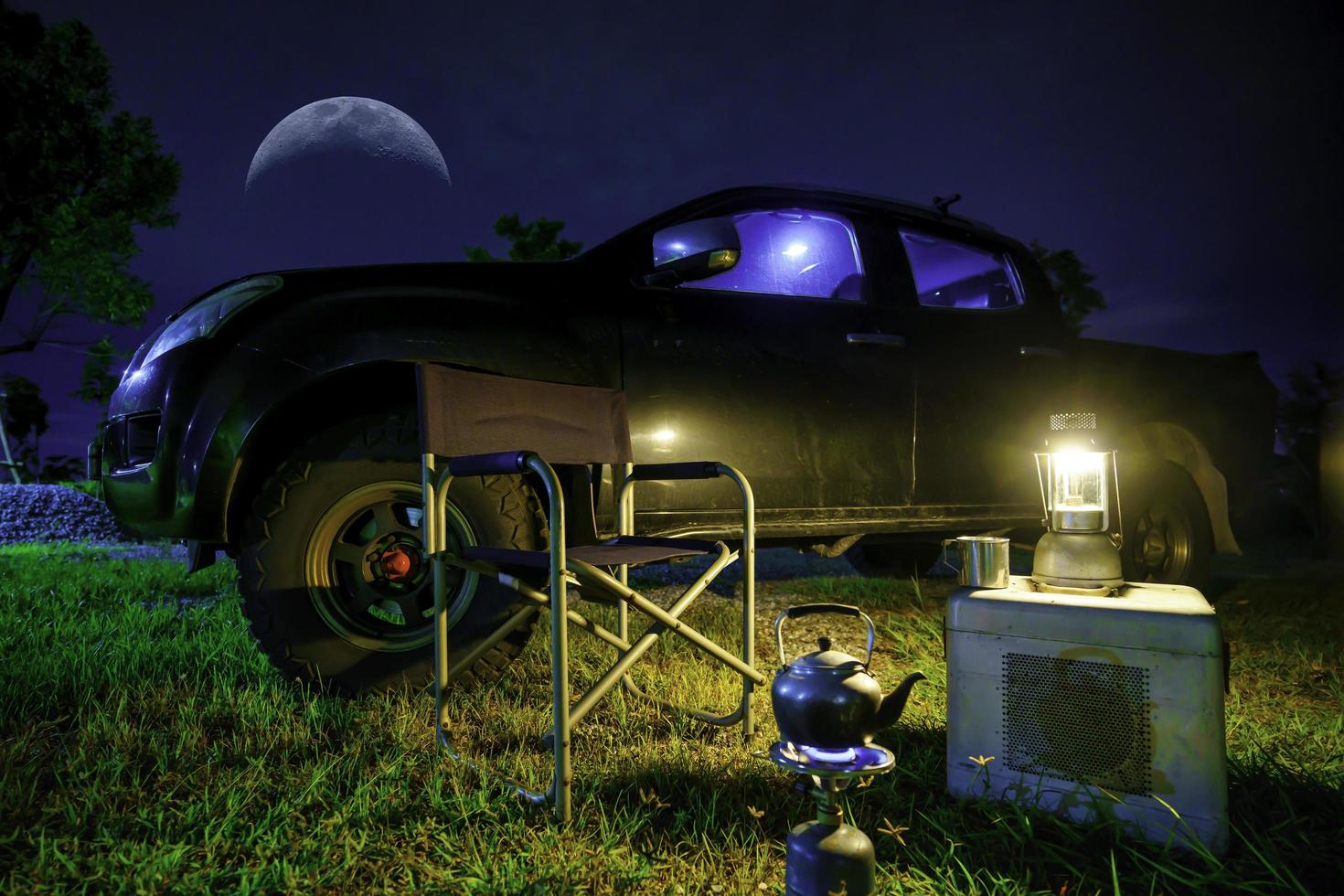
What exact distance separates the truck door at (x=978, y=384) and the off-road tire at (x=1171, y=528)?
61 cm

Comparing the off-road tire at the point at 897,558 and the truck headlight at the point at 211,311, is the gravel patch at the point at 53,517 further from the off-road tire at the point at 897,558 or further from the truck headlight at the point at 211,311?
the off-road tire at the point at 897,558

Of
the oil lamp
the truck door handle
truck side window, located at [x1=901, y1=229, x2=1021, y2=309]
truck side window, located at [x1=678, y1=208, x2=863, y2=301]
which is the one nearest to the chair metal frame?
the oil lamp

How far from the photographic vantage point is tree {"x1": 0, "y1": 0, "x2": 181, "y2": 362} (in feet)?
39.6

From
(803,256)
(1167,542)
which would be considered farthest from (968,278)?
(1167,542)

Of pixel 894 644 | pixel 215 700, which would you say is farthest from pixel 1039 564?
pixel 215 700

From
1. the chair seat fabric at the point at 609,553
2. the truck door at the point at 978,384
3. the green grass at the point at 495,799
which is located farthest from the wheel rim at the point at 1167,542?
the chair seat fabric at the point at 609,553

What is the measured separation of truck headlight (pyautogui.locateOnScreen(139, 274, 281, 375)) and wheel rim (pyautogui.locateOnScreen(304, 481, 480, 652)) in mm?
615

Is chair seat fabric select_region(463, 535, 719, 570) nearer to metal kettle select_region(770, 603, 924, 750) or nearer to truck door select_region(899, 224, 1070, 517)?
metal kettle select_region(770, 603, 924, 750)

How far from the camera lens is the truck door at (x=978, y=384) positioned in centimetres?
290

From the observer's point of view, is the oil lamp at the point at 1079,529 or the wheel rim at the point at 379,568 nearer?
the oil lamp at the point at 1079,529

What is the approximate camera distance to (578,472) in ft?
7.67

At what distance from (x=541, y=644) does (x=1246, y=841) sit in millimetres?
2012

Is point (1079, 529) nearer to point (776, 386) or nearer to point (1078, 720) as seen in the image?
point (1078, 720)

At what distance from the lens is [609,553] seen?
1746mm
